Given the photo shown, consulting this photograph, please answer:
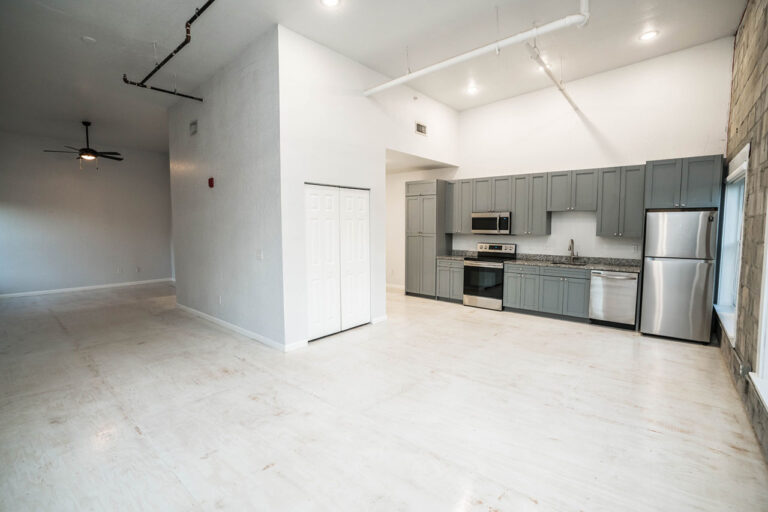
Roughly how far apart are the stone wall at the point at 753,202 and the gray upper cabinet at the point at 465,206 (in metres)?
3.75

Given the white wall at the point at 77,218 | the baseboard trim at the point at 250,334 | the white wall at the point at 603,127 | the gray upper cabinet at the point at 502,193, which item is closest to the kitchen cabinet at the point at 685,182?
the white wall at the point at 603,127

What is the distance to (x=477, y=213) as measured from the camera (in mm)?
6660

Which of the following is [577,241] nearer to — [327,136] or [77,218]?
[327,136]

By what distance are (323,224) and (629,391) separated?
12.3ft

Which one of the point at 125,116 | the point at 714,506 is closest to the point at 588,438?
the point at 714,506

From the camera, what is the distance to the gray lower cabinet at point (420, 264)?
703 cm

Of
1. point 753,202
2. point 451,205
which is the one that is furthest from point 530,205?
point 753,202

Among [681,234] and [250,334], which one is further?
[250,334]

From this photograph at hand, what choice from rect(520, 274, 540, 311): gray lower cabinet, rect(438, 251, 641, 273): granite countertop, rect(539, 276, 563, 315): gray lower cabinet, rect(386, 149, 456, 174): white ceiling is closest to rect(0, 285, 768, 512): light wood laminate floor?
rect(539, 276, 563, 315): gray lower cabinet

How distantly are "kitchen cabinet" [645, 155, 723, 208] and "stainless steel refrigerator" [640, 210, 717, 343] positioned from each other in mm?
170

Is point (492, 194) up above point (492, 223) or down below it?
above

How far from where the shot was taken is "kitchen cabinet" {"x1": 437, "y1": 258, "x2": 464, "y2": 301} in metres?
6.69

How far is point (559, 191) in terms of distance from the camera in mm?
5742

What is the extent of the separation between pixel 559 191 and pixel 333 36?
414 cm
